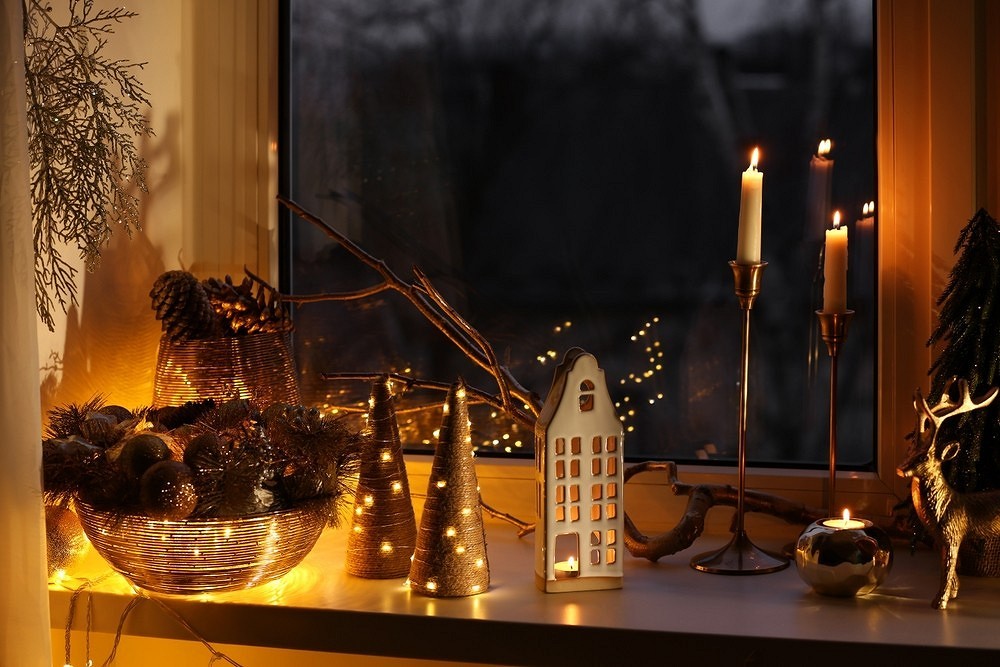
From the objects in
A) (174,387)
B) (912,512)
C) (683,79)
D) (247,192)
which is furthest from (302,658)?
(683,79)

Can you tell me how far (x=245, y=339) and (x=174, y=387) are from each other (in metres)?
0.10

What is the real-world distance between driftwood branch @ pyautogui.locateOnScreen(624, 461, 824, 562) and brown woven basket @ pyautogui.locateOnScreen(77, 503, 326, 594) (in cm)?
37

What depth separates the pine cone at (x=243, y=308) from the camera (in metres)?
1.23

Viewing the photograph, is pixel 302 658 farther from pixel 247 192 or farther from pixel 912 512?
pixel 912 512

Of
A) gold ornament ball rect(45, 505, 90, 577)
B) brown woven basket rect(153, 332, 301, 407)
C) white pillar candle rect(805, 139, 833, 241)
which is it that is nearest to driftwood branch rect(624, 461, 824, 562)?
white pillar candle rect(805, 139, 833, 241)

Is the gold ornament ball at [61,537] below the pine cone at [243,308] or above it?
below

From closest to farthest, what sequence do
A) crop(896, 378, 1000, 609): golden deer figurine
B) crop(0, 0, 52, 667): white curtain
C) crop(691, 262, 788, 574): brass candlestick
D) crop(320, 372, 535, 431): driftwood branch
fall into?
crop(0, 0, 52, 667): white curtain → crop(896, 378, 1000, 609): golden deer figurine → crop(691, 262, 788, 574): brass candlestick → crop(320, 372, 535, 431): driftwood branch

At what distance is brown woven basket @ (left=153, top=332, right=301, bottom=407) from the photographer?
1.22 metres

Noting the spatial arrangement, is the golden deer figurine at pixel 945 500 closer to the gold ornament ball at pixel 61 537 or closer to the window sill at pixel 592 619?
the window sill at pixel 592 619

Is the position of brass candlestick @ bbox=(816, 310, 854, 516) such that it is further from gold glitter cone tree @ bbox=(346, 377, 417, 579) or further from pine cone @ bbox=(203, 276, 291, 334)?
pine cone @ bbox=(203, 276, 291, 334)

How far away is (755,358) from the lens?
4.34ft

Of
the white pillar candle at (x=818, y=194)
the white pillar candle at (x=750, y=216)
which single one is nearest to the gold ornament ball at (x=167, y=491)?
the white pillar candle at (x=750, y=216)

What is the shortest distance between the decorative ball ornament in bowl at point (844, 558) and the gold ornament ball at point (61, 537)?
2.51ft

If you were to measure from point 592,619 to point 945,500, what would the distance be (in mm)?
370
